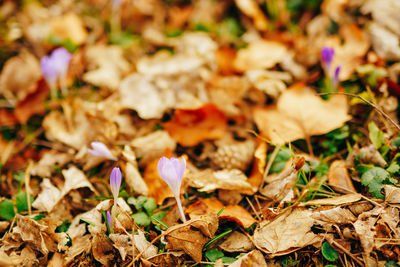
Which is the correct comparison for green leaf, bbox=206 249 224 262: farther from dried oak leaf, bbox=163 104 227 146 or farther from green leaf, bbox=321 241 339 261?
dried oak leaf, bbox=163 104 227 146

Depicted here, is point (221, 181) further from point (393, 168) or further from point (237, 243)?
point (393, 168)

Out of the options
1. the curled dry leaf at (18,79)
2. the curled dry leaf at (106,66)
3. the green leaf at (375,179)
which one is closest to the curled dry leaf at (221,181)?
the green leaf at (375,179)

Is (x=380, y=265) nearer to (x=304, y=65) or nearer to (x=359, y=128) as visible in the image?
(x=359, y=128)

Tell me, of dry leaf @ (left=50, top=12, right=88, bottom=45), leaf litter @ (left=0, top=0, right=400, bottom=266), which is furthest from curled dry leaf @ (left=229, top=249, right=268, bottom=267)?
dry leaf @ (left=50, top=12, right=88, bottom=45)

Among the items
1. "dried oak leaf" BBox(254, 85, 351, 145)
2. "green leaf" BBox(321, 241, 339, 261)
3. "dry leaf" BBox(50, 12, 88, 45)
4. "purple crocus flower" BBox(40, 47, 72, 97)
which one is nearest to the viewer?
"green leaf" BBox(321, 241, 339, 261)

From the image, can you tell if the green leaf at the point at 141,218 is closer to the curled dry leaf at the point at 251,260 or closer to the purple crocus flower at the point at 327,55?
the curled dry leaf at the point at 251,260

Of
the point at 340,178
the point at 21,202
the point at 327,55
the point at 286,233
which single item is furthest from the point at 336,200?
the point at 21,202

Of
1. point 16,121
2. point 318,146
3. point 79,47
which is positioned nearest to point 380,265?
point 318,146

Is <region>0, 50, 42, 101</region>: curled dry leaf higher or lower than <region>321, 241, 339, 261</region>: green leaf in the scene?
higher
